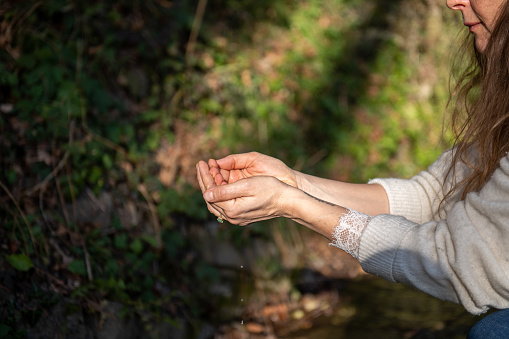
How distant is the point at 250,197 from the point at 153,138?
6.29 ft

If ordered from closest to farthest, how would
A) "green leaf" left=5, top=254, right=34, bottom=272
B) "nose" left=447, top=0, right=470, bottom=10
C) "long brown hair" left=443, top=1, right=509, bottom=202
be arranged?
"long brown hair" left=443, top=1, right=509, bottom=202 < "nose" left=447, top=0, right=470, bottom=10 < "green leaf" left=5, top=254, right=34, bottom=272

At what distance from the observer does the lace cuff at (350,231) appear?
6.06 feet

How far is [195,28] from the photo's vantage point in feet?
14.0

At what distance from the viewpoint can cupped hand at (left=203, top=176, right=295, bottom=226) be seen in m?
1.85

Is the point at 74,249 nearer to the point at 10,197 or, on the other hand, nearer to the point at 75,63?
the point at 10,197

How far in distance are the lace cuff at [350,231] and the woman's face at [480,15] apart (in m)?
0.80

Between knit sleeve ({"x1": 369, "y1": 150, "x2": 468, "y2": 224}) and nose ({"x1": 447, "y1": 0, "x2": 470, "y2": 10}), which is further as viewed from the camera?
knit sleeve ({"x1": 369, "y1": 150, "x2": 468, "y2": 224})

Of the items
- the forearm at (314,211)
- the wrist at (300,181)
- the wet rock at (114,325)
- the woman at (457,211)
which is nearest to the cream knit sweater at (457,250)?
the woman at (457,211)

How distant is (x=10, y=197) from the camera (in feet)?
8.52

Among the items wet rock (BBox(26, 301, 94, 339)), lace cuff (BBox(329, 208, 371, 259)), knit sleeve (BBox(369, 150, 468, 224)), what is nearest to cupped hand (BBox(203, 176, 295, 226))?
lace cuff (BBox(329, 208, 371, 259))

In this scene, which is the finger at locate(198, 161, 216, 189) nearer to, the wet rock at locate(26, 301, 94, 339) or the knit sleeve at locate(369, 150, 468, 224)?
the knit sleeve at locate(369, 150, 468, 224)

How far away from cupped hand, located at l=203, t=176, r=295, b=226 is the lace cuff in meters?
0.22

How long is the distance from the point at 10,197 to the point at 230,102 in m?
2.19

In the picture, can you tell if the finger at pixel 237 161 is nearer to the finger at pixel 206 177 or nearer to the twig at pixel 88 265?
the finger at pixel 206 177
